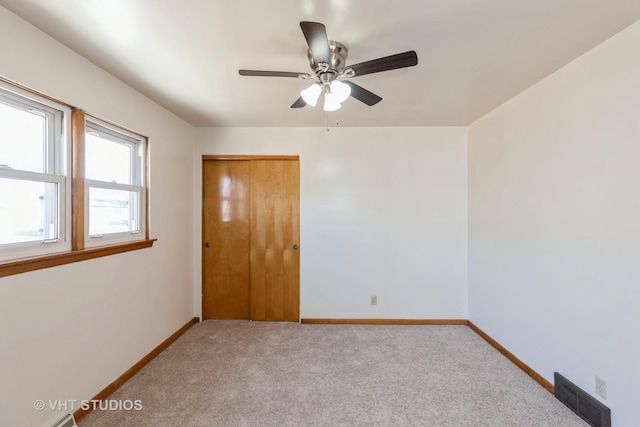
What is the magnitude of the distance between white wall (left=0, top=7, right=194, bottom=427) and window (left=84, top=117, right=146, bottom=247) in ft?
0.36

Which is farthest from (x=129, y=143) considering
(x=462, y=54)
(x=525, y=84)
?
(x=525, y=84)

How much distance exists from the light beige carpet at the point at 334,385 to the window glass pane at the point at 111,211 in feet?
4.10

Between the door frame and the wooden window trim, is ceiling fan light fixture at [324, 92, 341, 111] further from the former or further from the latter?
the wooden window trim

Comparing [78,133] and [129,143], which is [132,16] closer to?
[78,133]

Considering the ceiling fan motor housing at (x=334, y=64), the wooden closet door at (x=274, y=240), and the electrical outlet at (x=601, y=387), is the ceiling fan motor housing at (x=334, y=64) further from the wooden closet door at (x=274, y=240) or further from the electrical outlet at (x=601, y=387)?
the electrical outlet at (x=601, y=387)

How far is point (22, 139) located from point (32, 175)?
0.69ft

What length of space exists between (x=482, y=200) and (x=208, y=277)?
3380mm

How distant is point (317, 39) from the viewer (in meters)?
1.23

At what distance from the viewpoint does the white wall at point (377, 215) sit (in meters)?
3.20

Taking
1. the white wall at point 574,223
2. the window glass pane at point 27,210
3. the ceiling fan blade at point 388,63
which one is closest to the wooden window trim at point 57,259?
the window glass pane at point 27,210

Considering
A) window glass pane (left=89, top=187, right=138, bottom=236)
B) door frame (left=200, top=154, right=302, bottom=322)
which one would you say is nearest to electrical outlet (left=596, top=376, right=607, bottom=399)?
door frame (left=200, top=154, right=302, bottom=322)

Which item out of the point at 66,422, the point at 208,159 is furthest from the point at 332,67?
the point at 66,422

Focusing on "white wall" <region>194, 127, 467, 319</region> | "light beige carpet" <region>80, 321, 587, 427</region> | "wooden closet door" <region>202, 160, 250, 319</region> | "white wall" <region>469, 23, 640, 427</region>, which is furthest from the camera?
"wooden closet door" <region>202, 160, 250, 319</region>

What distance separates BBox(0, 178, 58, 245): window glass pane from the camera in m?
1.40
